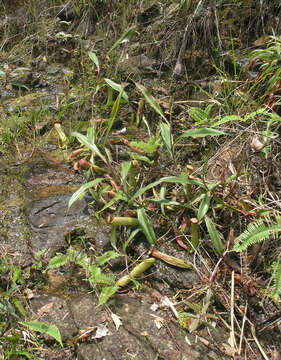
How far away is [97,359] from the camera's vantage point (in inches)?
56.2

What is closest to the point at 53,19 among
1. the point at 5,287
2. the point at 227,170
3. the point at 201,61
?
the point at 201,61

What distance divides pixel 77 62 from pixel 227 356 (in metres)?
2.95

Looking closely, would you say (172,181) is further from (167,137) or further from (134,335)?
(134,335)

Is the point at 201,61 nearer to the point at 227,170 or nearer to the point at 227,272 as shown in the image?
the point at 227,170

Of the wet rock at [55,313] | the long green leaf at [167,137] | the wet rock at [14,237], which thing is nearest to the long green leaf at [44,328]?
the wet rock at [55,313]

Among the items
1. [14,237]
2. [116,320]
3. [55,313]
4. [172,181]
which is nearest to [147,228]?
[172,181]

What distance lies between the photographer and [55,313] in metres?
1.62

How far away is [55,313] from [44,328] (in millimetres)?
161

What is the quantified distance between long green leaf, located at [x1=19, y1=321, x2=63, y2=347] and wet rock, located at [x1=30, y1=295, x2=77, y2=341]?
82 millimetres

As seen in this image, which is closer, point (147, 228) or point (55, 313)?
point (55, 313)

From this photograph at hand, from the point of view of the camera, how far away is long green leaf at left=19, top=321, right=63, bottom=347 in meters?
1.43

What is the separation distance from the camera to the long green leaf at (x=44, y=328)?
1.43m

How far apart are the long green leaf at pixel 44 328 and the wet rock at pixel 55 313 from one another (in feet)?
0.27

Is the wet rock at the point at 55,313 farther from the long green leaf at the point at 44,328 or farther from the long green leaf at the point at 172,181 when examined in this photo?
the long green leaf at the point at 172,181
